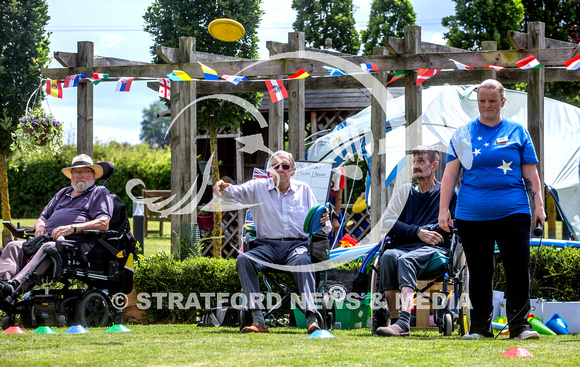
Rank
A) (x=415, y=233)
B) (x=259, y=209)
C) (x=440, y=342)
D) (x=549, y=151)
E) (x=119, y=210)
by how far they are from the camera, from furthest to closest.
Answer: (x=549, y=151), (x=119, y=210), (x=259, y=209), (x=415, y=233), (x=440, y=342)

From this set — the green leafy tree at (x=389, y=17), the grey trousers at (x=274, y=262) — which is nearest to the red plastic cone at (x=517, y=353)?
the grey trousers at (x=274, y=262)

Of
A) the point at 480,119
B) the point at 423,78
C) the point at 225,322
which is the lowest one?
the point at 225,322

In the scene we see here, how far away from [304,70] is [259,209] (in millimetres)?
1990

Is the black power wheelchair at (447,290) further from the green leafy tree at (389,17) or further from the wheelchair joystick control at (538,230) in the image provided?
the green leafy tree at (389,17)

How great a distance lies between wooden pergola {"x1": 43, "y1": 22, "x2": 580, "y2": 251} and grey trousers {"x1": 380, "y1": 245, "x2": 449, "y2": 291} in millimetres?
1485

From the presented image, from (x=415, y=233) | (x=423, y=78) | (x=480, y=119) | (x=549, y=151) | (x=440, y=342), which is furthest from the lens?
(x=549, y=151)

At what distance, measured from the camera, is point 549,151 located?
1095 cm

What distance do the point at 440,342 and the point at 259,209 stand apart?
185cm

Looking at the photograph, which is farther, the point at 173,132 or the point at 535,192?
the point at 173,132

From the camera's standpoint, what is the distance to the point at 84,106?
7.58 metres

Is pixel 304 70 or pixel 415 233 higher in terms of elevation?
pixel 304 70

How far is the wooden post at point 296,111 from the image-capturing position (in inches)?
278

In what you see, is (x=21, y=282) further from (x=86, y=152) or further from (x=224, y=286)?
(x=86, y=152)

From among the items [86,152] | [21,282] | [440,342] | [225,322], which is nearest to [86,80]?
[86,152]
